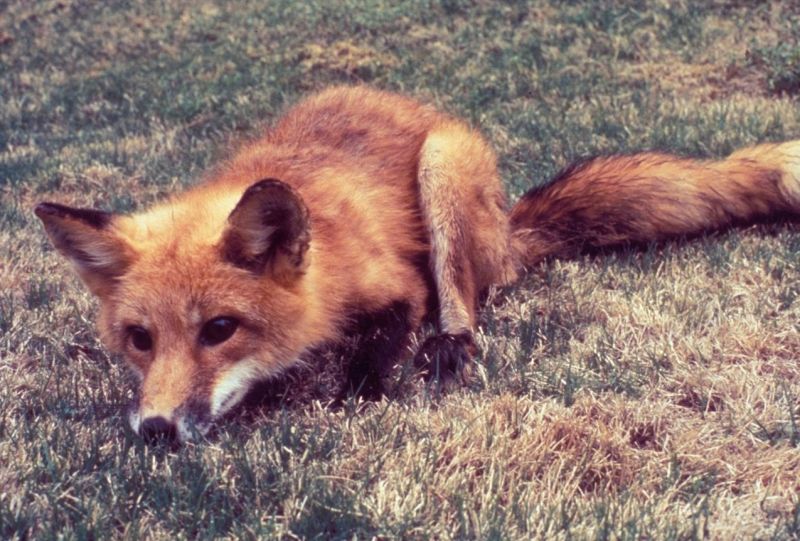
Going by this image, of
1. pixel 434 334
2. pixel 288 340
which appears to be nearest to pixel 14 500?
pixel 288 340

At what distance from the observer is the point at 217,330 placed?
3.25 meters

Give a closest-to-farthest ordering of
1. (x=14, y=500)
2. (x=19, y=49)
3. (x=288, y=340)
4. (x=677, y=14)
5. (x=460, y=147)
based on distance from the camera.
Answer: (x=14, y=500), (x=288, y=340), (x=460, y=147), (x=677, y=14), (x=19, y=49)

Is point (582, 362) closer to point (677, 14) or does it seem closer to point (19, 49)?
point (677, 14)

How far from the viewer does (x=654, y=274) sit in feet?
14.9

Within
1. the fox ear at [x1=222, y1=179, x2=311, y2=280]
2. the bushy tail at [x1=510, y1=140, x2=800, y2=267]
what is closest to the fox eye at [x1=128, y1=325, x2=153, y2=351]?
the fox ear at [x1=222, y1=179, x2=311, y2=280]

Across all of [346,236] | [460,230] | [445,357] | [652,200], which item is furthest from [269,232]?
[652,200]

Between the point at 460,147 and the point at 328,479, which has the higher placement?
the point at 460,147

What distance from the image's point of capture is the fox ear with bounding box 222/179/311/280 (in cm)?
322

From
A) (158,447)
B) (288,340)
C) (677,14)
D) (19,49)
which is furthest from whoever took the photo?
(19,49)

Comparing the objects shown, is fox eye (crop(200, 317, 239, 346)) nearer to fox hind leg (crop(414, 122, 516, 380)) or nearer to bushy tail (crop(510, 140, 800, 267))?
fox hind leg (crop(414, 122, 516, 380))

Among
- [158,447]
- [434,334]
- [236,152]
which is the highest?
[236,152]

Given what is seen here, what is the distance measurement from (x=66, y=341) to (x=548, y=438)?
256 cm

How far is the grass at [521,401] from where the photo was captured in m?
2.58

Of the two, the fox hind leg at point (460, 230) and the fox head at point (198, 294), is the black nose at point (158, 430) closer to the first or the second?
the fox head at point (198, 294)
